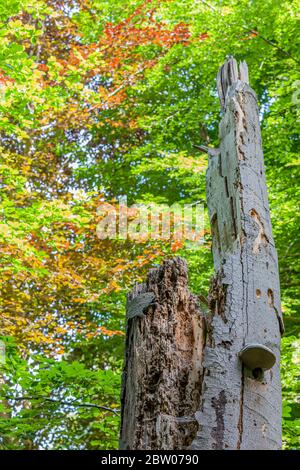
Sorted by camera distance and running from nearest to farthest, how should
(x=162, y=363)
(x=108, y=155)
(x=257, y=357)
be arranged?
(x=257, y=357) → (x=162, y=363) → (x=108, y=155)

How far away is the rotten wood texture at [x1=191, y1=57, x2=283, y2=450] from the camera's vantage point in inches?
84.3

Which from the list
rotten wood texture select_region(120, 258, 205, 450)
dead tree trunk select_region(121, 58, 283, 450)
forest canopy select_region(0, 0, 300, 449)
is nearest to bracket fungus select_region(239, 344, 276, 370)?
dead tree trunk select_region(121, 58, 283, 450)

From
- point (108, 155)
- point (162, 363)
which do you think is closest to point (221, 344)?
point (162, 363)

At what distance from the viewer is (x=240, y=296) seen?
2.37 meters

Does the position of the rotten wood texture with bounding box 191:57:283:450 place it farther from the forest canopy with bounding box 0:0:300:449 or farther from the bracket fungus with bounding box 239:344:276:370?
the forest canopy with bounding box 0:0:300:449

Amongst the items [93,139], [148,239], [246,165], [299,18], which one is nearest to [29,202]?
[148,239]

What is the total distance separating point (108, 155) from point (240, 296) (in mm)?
10942

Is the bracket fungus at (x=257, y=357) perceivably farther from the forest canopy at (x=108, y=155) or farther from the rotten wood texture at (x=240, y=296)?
the forest canopy at (x=108, y=155)

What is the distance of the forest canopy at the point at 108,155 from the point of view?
7.69 meters

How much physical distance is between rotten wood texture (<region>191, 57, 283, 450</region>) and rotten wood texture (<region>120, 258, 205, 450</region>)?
0.48 feet

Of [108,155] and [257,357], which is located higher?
[108,155]

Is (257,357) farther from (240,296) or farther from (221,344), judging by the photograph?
(240,296)
